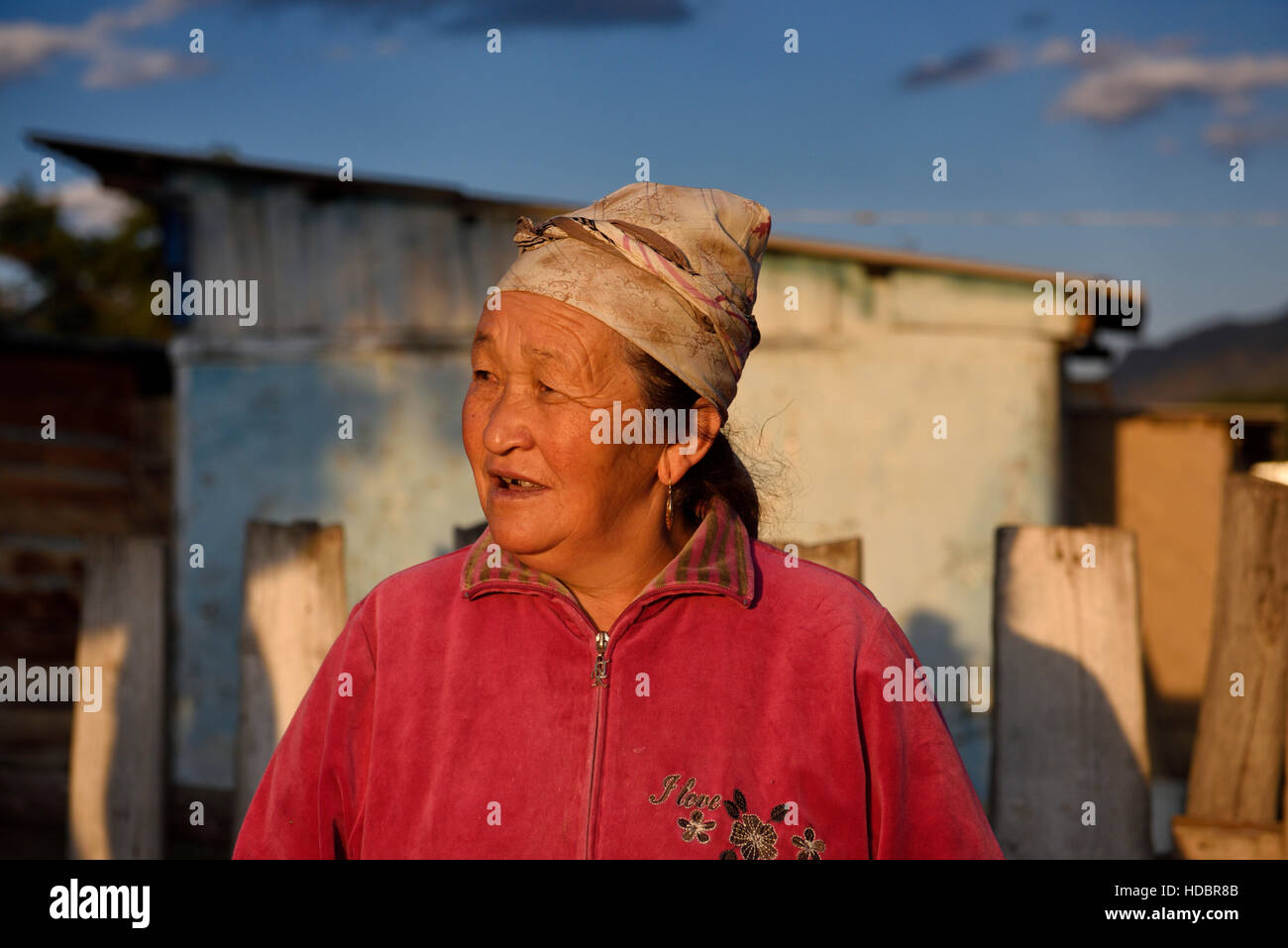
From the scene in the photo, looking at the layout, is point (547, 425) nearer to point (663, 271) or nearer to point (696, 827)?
point (663, 271)

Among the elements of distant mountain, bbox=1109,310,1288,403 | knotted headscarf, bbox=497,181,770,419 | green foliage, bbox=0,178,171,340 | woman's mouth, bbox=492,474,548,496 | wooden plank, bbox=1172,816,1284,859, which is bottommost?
wooden plank, bbox=1172,816,1284,859

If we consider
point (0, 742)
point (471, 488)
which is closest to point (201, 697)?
point (0, 742)

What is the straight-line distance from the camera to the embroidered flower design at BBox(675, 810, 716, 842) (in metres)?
2.11

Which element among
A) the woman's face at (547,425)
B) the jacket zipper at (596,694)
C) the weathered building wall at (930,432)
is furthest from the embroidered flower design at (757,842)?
the weathered building wall at (930,432)

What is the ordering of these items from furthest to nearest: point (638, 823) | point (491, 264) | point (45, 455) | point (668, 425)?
point (45, 455)
point (491, 264)
point (668, 425)
point (638, 823)

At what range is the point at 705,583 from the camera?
2.23 m

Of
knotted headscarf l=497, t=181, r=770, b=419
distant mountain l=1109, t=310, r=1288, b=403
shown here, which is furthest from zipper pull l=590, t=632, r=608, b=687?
distant mountain l=1109, t=310, r=1288, b=403

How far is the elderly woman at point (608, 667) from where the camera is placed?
2.14m

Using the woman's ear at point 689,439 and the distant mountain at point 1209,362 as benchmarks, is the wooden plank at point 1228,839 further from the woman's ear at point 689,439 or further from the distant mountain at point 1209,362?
the distant mountain at point 1209,362

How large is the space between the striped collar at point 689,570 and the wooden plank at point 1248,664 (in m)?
1.66

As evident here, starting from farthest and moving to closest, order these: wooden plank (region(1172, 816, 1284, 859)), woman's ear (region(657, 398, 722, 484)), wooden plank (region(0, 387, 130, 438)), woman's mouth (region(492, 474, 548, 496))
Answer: wooden plank (region(0, 387, 130, 438)) < wooden plank (region(1172, 816, 1284, 859)) < woman's ear (region(657, 398, 722, 484)) < woman's mouth (region(492, 474, 548, 496))

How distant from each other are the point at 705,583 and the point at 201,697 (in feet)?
23.3

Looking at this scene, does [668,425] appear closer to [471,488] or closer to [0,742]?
[471,488]

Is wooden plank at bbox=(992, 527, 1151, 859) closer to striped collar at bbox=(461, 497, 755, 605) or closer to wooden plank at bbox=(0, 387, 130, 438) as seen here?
striped collar at bbox=(461, 497, 755, 605)
